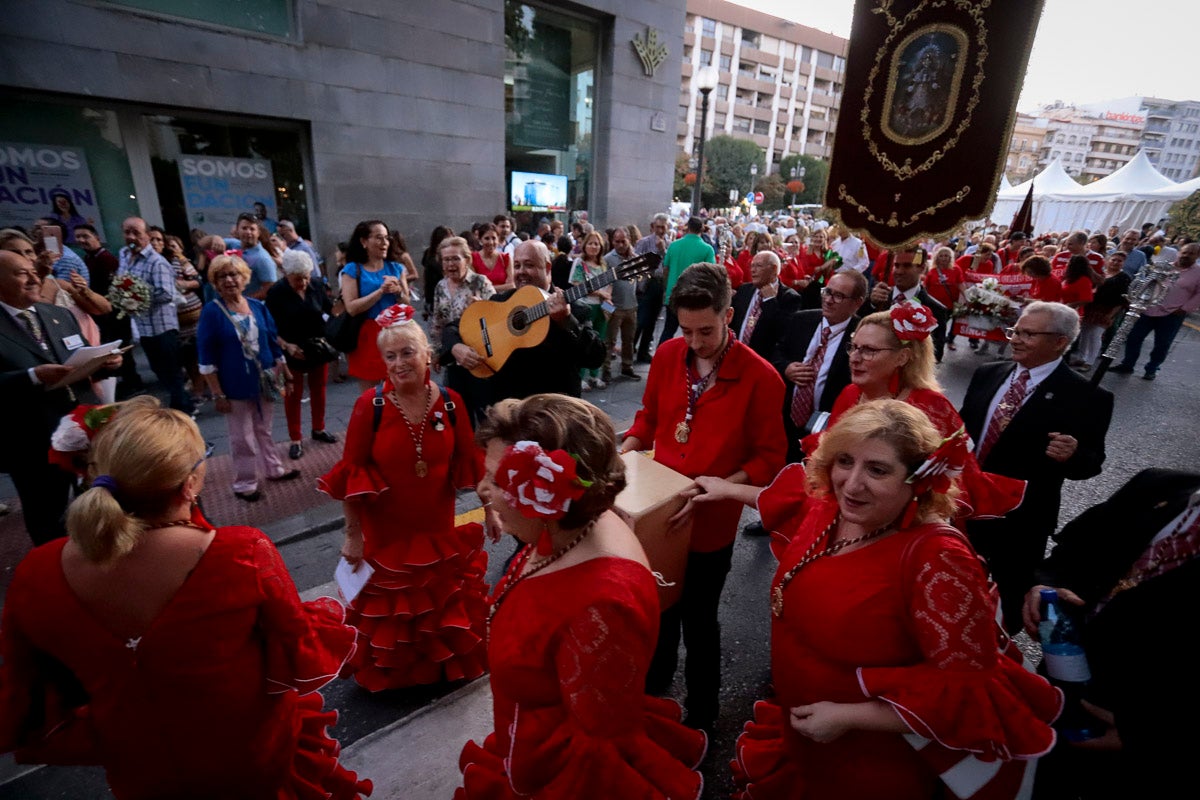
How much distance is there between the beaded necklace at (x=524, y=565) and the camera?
1.63m

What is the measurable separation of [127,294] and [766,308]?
260 inches

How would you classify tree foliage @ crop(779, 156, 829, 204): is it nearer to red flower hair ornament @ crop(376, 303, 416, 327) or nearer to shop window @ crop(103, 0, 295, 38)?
shop window @ crop(103, 0, 295, 38)

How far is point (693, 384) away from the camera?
9.50 feet

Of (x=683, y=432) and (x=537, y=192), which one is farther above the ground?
(x=537, y=192)

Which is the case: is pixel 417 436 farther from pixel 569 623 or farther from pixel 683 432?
pixel 569 623

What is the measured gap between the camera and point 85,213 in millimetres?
9062

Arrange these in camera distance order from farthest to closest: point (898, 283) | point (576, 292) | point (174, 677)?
1. point (898, 283)
2. point (576, 292)
3. point (174, 677)

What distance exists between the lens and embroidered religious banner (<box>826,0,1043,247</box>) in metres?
3.50

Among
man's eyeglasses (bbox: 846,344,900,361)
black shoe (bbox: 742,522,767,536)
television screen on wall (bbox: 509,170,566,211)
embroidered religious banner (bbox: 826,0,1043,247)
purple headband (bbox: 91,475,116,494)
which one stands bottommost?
black shoe (bbox: 742,522,767,536)

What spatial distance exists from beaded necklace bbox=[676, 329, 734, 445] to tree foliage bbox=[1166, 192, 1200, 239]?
29.5m

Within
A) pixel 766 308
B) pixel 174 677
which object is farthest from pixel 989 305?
pixel 174 677

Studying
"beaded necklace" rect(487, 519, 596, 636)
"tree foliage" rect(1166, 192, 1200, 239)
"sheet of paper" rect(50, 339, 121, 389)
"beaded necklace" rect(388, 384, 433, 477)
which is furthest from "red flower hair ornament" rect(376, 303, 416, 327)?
"tree foliage" rect(1166, 192, 1200, 239)

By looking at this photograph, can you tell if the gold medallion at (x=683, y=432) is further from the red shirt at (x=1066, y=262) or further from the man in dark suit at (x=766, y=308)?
the red shirt at (x=1066, y=262)

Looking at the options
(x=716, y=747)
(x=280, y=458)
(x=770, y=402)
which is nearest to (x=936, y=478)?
(x=770, y=402)
